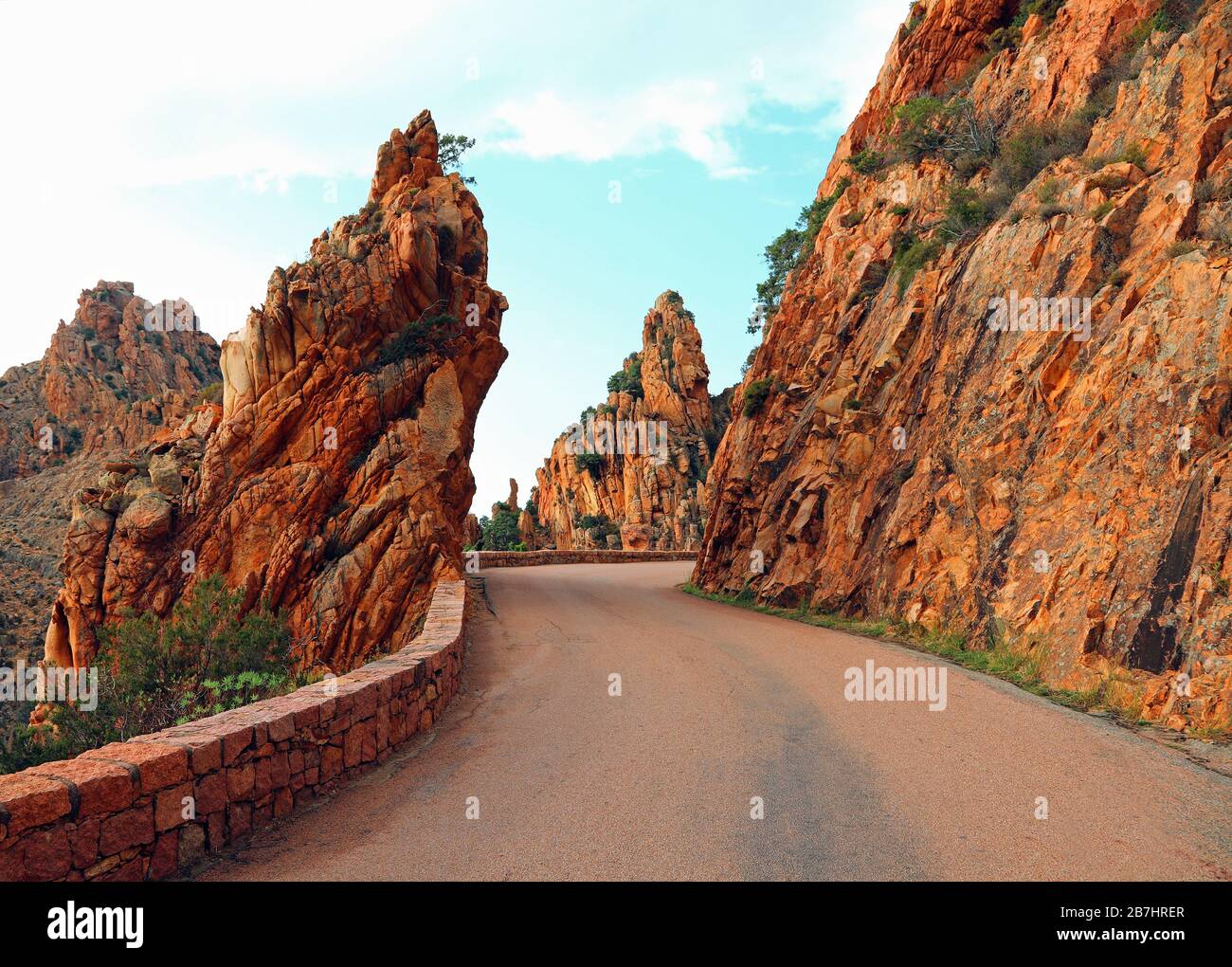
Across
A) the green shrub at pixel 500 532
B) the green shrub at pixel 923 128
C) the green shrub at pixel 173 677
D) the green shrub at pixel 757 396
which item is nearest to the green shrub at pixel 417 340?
the green shrub at pixel 173 677

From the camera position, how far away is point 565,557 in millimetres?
41312

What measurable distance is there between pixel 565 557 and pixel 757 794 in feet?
117

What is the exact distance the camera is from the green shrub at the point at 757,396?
24.9 m

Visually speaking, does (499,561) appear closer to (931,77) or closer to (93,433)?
(931,77)

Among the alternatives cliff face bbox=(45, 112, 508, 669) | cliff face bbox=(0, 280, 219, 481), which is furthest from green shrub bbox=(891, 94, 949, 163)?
cliff face bbox=(0, 280, 219, 481)

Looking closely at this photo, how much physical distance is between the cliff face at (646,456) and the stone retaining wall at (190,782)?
52359mm

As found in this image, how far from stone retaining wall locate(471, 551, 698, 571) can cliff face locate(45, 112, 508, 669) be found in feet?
38.3

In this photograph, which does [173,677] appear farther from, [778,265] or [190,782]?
[778,265]

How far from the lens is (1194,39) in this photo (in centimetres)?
1298

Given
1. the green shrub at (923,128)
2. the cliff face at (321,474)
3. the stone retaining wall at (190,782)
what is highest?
the green shrub at (923,128)

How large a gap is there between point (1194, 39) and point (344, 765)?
18.2m

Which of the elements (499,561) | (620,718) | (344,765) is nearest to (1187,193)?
(620,718)

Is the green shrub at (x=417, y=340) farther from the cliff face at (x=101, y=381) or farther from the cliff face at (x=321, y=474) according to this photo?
the cliff face at (x=101, y=381)

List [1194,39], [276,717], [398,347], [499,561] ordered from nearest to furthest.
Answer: [276,717], [1194,39], [398,347], [499,561]
